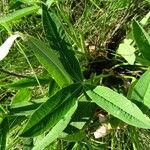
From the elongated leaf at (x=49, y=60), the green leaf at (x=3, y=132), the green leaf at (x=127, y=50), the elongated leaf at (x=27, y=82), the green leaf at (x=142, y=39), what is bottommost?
the green leaf at (x=127, y=50)

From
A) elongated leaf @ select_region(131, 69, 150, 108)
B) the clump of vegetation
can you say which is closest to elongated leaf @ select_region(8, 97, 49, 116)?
the clump of vegetation

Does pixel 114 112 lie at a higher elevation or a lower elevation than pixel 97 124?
higher

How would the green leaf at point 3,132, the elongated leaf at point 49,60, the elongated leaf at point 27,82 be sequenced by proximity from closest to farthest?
1. the elongated leaf at point 49,60
2. the green leaf at point 3,132
3. the elongated leaf at point 27,82

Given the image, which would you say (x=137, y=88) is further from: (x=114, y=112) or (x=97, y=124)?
(x=97, y=124)

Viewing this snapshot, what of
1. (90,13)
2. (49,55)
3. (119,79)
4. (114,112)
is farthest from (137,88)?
(90,13)

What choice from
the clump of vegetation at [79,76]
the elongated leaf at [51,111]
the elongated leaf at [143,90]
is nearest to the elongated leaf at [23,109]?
the clump of vegetation at [79,76]

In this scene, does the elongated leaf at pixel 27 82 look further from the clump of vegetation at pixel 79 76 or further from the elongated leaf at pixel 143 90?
the elongated leaf at pixel 143 90

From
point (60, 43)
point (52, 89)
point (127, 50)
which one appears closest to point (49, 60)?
point (60, 43)

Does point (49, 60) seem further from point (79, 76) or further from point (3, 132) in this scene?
point (3, 132)
